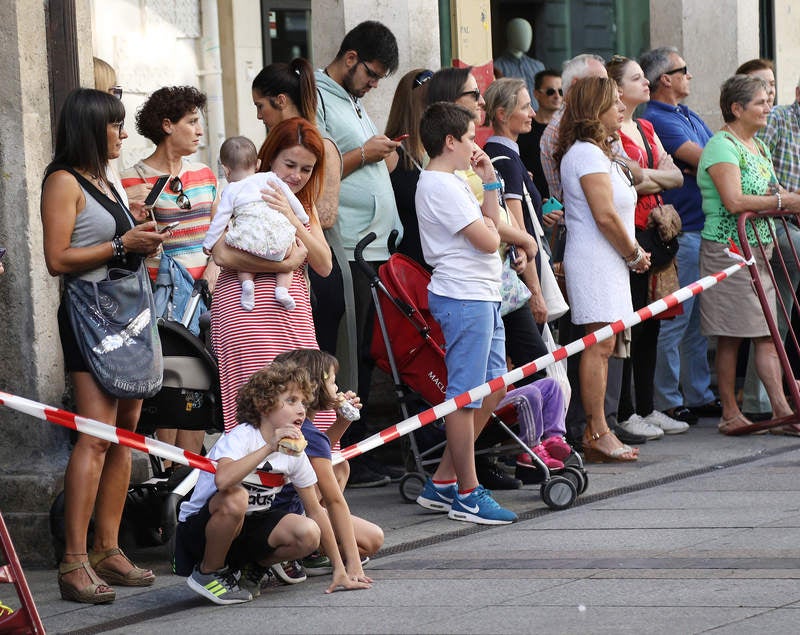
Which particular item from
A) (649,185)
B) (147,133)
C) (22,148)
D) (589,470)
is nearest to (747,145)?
(649,185)

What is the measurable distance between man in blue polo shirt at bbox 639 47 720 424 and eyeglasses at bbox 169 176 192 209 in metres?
3.82

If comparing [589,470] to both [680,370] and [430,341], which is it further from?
[680,370]

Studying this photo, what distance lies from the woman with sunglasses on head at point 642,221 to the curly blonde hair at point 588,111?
785 millimetres

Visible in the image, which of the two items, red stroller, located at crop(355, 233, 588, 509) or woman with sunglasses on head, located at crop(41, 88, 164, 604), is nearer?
woman with sunglasses on head, located at crop(41, 88, 164, 604)

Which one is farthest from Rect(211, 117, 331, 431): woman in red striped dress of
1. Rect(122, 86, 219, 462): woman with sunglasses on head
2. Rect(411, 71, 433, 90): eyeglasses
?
Rect(411, 71, 433, 90): eyeglasses

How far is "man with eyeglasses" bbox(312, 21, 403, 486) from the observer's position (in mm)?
8375

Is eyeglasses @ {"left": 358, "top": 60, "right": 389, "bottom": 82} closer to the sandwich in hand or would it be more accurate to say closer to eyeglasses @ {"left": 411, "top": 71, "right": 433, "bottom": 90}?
eyeglasses @ {"left": 411, "top": 71, "right": 433, "bottom": 90}

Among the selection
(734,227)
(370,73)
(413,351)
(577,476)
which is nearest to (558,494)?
(577,476)

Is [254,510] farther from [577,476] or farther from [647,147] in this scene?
[647,147]

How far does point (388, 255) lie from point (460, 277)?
1199 mm

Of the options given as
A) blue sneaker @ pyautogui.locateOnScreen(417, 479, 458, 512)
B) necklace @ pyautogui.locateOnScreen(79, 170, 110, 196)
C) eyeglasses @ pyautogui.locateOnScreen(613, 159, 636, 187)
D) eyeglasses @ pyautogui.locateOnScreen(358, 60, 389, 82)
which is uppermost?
eyeglasses @ pyautogui.locateOnScreen(358, 60, 389, 82)

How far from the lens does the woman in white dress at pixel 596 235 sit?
876 centimetres

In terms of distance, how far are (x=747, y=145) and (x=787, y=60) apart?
4442mm

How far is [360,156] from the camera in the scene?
8312mm
